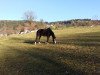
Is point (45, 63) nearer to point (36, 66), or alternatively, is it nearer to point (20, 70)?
point (36, 66)

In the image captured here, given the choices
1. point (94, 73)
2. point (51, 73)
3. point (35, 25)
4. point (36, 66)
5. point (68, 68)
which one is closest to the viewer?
point (94, 73)

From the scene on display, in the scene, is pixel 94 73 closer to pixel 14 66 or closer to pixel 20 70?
pixel 20 70

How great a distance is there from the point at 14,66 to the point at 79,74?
20.9ft

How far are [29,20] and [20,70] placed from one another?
478ft

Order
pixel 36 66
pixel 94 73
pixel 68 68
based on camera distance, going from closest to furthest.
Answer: pixel 94 73, pixel 68 68, pixel 36 66

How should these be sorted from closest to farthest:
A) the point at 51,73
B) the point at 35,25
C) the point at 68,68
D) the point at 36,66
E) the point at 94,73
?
the point at 94,73 < the point at 51,73 < the point at 68,68 < the point at 36,66 < the point at 35,25

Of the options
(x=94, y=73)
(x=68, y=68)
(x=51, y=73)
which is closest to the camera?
(x=94, y=73)

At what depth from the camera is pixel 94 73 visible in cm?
1702

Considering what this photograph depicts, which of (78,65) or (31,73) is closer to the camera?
(31,73)

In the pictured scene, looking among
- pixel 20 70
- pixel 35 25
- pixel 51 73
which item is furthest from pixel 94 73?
pixel 35 25

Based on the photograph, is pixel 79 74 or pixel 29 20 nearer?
pixel 79 74

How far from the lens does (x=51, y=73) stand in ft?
59.8

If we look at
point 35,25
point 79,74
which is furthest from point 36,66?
point 35,25

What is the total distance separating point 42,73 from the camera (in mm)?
18438
